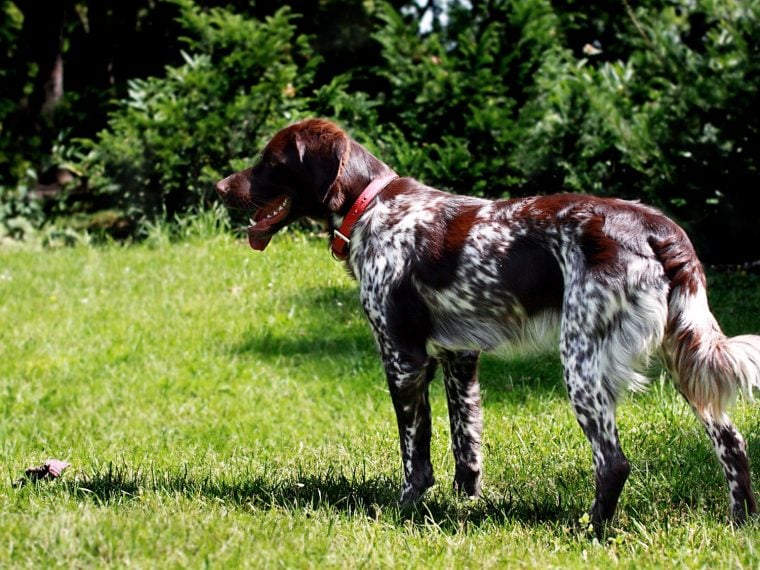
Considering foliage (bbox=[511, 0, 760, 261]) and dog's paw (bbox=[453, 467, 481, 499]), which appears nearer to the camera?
dog's paw (bbox=[453, 467, 481, 499])

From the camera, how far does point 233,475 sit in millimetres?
4895

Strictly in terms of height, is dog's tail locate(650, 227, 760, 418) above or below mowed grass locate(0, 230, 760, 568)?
above

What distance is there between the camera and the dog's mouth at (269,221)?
15.8 feet

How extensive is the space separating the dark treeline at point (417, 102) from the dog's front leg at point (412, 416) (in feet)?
16.9

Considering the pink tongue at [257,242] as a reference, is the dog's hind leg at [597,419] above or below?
below

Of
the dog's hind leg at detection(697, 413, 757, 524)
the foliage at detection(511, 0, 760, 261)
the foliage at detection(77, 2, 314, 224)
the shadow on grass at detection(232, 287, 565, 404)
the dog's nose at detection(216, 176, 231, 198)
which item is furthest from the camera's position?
the foliage at detection(77, 2, 314, 224)

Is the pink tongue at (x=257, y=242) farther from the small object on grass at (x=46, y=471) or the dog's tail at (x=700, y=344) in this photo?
the dog's tail at (x=700, y=344)

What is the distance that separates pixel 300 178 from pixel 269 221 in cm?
27

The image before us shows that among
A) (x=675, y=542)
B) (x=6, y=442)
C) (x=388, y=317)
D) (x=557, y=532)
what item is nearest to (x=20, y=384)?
(x=6, y=442)

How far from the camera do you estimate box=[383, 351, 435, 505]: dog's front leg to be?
448 centimetres

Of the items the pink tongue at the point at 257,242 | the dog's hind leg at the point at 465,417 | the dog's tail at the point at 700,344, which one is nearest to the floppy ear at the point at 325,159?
the pink tongue at the point at 257,242

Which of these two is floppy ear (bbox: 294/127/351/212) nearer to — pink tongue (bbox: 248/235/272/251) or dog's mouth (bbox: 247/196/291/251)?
dog's mouth (bbox: 247/196/291/251)

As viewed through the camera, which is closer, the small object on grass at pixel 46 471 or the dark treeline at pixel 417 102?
the small object on grass at pixel 46 471

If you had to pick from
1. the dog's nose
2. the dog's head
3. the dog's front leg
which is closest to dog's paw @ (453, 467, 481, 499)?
the dog's front leg
